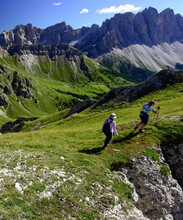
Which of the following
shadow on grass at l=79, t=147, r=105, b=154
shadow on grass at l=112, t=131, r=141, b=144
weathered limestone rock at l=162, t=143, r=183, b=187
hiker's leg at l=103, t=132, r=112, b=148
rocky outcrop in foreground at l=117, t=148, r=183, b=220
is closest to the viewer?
rocky outcrop in foreground at l=117, t=148, r=183, b=220

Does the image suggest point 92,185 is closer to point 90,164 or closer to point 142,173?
point 90,164

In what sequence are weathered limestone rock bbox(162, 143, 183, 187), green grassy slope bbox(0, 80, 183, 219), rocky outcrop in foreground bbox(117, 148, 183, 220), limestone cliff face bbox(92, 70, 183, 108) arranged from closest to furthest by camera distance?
green grassy slope bbox(0, 80, 183, 219) → rocky outcrop in foreground bbox(117, 148, 183, 220) → weathered limestone rock bbox(162, 143, 183, 187) → limestone cliff face bbox(92, 70, 183, 108)

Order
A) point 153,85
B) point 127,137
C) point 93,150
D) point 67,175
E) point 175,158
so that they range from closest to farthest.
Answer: point 67,175 < point 93,150 < point 175,158 < point 127,137 < point 153,85

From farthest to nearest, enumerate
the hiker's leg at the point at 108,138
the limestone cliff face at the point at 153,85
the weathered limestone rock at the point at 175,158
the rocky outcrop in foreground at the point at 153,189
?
the limestone cliff face at the point at 153,85
the weathered limestone rock at the point at 175,158
the hiker's leg at the point at 108,138
the rocky outcrop in foreground at the point at 153,189

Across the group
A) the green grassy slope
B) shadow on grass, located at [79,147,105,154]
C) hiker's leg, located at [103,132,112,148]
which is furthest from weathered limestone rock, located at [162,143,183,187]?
shadow on grass, located at [79,147,105,154]

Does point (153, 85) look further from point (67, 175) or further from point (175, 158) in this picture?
point (67, 175)

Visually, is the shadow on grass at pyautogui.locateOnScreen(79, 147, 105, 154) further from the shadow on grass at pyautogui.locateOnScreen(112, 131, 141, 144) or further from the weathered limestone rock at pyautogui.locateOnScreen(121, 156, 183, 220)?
the weathered limestone rock at pyautogui.locateOnScreen(121, 156, 183, 220)

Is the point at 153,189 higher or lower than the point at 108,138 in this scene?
lower

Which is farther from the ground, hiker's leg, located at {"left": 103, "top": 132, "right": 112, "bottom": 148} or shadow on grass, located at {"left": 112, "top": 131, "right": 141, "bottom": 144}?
hiker's leg, located at {"left": 103, "top": 132, "right": 112, "bottom": 148}

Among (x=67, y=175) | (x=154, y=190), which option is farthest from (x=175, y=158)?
(x=67, y=175)

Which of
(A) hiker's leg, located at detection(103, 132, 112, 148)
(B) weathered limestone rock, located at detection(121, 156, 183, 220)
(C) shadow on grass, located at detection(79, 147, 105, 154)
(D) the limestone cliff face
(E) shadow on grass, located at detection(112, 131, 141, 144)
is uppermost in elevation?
(D) the limestone cliff face

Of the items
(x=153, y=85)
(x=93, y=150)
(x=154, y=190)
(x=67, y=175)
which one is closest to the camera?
(x=67, y=175)

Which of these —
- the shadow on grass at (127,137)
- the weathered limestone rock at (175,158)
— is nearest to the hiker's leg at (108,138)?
the shadow on grass at (127,137)

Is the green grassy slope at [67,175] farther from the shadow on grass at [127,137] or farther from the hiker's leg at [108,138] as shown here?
the hiker's leg at [108,138]
